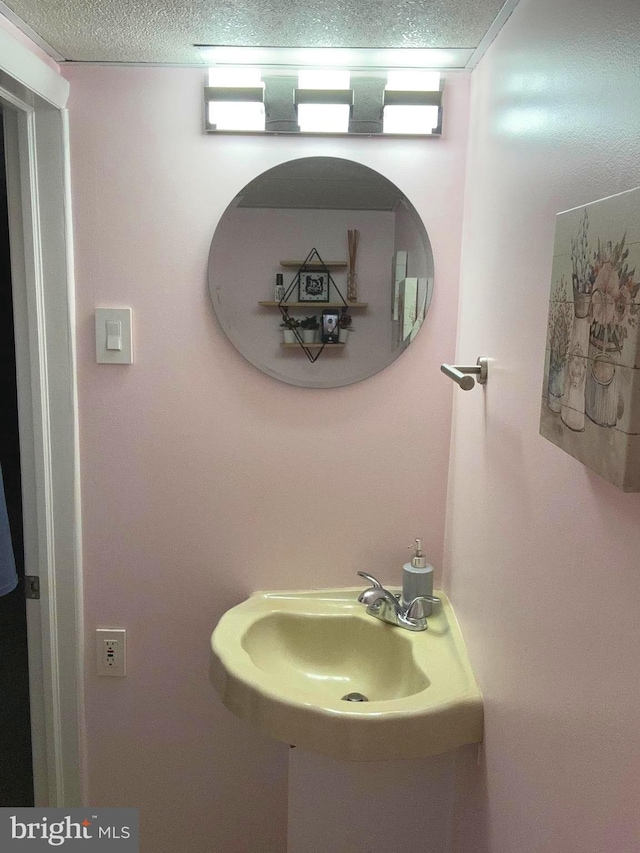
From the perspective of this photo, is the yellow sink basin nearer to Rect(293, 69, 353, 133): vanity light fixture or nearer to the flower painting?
the flower painting

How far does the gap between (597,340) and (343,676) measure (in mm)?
1134

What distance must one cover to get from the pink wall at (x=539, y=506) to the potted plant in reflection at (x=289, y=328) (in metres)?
0.38

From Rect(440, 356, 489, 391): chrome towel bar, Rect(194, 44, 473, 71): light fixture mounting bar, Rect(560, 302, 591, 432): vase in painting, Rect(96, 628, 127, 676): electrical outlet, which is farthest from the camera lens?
Rect(96, 628, 127, 676): electrical outlet

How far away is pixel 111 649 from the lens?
1723 millimetres

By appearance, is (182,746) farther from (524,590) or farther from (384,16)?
(384,16)

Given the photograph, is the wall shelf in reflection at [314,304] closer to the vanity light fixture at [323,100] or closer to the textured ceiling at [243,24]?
the vanity light fixture at [323,100]

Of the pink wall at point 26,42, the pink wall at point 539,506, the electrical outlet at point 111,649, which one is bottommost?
the electrical outlet at point 111,649

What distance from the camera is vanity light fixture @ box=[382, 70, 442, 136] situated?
4.97 ft

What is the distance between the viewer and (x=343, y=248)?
157cm

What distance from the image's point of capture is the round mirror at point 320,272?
1.55 meters

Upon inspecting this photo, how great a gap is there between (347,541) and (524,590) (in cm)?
70

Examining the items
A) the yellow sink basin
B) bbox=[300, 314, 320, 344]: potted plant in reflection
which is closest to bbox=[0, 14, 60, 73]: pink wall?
bbox=[300, 314, 320, 344]: potted plant in reflection

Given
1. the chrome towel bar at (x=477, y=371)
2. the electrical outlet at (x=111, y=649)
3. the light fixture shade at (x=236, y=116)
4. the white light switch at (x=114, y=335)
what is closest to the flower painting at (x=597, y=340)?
Result: the chrome towel bar at (x=477, y=371)

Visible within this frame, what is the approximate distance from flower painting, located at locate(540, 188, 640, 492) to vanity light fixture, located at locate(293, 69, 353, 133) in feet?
2.72
